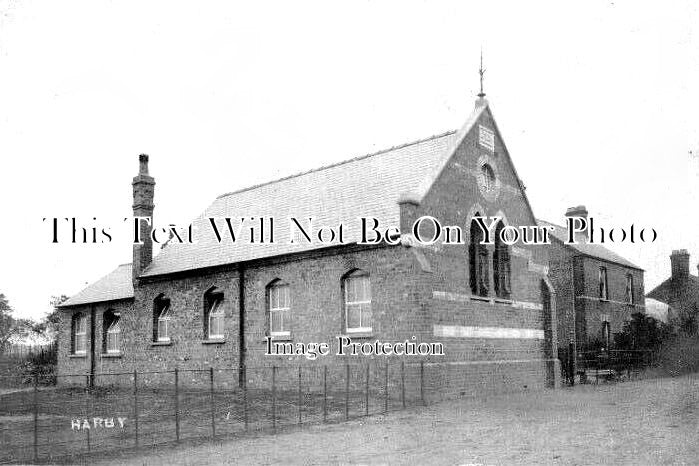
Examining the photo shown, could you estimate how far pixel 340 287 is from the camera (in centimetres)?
2348

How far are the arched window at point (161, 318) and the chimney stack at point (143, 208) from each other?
169 cm

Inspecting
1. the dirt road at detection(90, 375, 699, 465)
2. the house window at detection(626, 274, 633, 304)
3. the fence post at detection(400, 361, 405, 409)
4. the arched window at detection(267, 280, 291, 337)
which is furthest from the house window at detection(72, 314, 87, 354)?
the house window at detection(626, 274, 633, 304)

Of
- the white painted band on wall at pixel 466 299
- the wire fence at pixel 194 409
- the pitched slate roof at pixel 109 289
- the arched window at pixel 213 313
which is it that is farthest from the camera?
the pitched slate roof at pixel 109 289

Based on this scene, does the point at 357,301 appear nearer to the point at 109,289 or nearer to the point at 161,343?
the point at 161,343

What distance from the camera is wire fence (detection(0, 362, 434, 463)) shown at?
1386 cm

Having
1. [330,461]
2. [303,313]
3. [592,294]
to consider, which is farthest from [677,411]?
[592,294]

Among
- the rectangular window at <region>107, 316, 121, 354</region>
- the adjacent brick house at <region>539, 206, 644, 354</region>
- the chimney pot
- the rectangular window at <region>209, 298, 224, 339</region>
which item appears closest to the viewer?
the rectangular window at <region>209, 298, 224, 339</region>

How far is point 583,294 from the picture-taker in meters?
40.2

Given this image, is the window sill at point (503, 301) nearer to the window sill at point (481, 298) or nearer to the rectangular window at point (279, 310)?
the window sill at point (481, 298)

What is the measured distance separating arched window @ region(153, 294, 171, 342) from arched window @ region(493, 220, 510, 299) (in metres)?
13.5

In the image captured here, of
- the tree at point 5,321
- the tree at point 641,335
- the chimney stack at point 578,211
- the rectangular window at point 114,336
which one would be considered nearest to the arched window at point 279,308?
the rectangular window at point 114,336

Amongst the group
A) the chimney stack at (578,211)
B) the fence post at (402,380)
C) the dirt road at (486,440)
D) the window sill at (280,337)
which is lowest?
the dirt road at (486,440)

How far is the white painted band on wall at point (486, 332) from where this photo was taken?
22328mm

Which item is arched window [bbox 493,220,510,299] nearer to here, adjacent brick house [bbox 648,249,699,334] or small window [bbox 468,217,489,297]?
small window [bbox 468,217,489,297]
